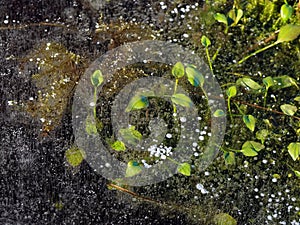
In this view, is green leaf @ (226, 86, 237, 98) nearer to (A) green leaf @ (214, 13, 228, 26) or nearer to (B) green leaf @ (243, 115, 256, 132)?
(B) green leaf @ (243, 115, 256, 132)

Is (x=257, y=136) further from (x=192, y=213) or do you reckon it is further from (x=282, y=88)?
(x=192, y=213)

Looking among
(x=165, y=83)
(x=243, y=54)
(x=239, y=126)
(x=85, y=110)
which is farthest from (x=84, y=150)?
(x=243, y=54)

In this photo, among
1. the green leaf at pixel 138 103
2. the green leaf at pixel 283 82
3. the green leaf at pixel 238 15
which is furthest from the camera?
the green leaf at pixel 238 15

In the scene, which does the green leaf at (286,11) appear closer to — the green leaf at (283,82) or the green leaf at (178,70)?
the green leaf at (283,82)

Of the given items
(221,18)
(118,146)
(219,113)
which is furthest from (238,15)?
(118,146)

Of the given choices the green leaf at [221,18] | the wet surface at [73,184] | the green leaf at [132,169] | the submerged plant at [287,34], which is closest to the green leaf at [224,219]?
the wet surface at [73,184]

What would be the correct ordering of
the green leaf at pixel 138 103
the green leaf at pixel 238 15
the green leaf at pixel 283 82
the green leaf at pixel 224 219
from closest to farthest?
the green leaf at pixel 224 219
the green leaf at pixel 138 103
the green leaf at pixel 283 82
the green leaf at pixel 238 15
